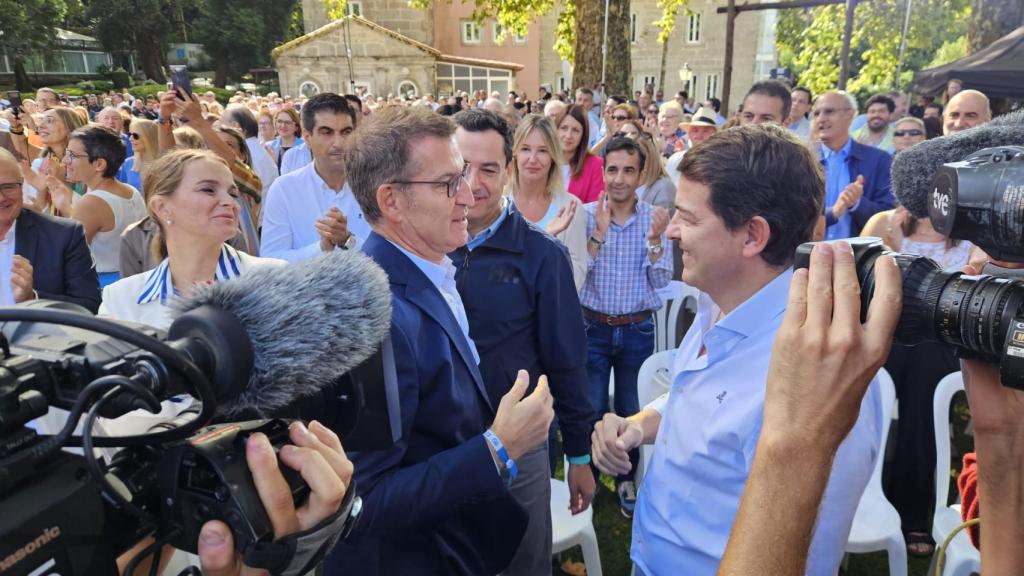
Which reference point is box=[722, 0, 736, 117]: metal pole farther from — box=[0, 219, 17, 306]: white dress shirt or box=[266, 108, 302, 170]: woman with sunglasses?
box=[0, 219, 17, 306]: white dress shirt

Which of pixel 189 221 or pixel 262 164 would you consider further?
pixel 262 164

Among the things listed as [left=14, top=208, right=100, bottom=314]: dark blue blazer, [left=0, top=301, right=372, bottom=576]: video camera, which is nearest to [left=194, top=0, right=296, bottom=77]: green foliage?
[left=14, top=208, right=100, bottom=314]: dark blue blazer

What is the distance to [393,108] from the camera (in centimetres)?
209

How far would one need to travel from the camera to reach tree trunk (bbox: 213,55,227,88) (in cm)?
4688

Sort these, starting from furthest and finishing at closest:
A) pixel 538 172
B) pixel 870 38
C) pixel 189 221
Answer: pixel 870 38 < pixel 538 172 < pixel 189 221

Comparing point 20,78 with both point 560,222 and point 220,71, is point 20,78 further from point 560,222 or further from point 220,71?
point 560,222

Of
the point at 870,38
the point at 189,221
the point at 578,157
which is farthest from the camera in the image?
the point at 870,38

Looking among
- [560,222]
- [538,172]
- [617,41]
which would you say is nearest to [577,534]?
[560,222]

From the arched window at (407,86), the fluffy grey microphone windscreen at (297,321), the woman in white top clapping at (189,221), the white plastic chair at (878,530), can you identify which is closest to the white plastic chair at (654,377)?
the white plastic chair at (878,530)

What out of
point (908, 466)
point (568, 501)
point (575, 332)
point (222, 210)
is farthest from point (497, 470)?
point (908, 466)

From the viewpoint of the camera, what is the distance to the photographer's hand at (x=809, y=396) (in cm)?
82

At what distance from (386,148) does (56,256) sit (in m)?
2.22

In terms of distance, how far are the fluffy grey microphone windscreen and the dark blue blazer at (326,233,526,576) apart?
0.58 m

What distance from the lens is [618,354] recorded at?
386 centimetres
